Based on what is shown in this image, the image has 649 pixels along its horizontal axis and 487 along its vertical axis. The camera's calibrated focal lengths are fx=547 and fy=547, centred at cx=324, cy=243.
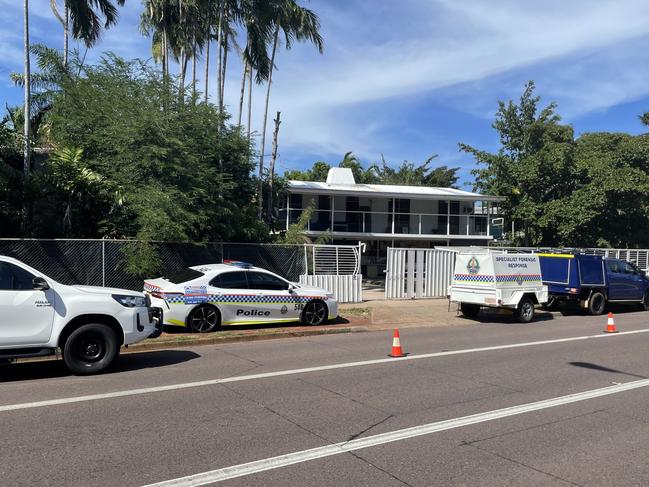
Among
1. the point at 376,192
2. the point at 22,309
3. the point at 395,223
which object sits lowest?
the point at 22,309

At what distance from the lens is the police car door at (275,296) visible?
12312 millimetres

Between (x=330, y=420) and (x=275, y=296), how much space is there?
22.4 feet

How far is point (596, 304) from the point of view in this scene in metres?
17.6

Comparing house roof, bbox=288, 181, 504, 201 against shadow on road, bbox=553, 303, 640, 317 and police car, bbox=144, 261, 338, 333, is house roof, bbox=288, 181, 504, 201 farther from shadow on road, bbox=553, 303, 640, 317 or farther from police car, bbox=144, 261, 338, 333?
police car, bbox=144, 261, 338, 333

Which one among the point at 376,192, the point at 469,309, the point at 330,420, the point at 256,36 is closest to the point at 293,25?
the point at 256,36

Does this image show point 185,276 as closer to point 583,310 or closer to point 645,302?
point 583,310

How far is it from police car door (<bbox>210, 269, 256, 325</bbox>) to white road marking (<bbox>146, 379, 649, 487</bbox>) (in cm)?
692

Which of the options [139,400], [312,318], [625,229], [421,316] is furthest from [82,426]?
[625,229]

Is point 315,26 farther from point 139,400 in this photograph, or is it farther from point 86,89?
point 139,400

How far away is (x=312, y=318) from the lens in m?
13.1

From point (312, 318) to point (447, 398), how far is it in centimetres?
658

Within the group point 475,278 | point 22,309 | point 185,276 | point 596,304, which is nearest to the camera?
point 22,309

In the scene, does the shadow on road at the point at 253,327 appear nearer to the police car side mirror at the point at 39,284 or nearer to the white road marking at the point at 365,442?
the police car side mirror at the point at 39,284

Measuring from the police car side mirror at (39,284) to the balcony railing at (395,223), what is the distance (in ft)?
74.3
